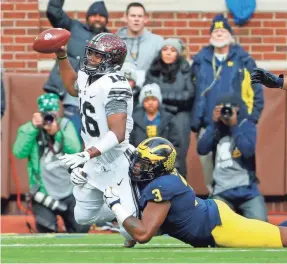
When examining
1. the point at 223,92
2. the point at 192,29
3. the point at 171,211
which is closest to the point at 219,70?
the point at 223,92

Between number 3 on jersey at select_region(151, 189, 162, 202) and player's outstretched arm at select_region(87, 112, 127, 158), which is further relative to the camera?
player's outstretched arm at select_region(87, 112, 127, 158)

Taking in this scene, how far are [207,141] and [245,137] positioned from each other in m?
0.40

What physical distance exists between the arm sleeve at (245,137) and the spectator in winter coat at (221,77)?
1.28 feet

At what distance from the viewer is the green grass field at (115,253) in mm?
8627

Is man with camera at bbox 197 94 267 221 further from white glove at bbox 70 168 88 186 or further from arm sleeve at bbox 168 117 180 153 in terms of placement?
white glove at bbox 70 168 88 186

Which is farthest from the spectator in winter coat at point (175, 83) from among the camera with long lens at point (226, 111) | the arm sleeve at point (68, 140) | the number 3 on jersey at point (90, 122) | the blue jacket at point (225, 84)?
the number 3 on jersey at point (90, 122)

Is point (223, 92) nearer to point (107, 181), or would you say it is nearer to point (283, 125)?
point (283, 125)

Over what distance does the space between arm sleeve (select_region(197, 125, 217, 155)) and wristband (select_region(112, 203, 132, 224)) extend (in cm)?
373

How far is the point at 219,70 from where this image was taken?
13.4 metres

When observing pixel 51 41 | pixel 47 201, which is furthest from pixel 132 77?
pixel 51 41

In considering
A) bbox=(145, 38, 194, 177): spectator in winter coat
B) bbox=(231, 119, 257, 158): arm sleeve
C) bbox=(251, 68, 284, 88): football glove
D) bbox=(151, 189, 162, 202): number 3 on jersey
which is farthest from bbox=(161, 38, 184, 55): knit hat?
bbox=(151, 189, 162, 202): number 3 on jersey

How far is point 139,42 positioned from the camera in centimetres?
1359

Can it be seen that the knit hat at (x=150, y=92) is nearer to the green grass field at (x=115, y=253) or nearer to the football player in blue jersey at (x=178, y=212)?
the green grass field at (x=115, y=253)

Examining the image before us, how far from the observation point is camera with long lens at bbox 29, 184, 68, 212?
42.9 ft
